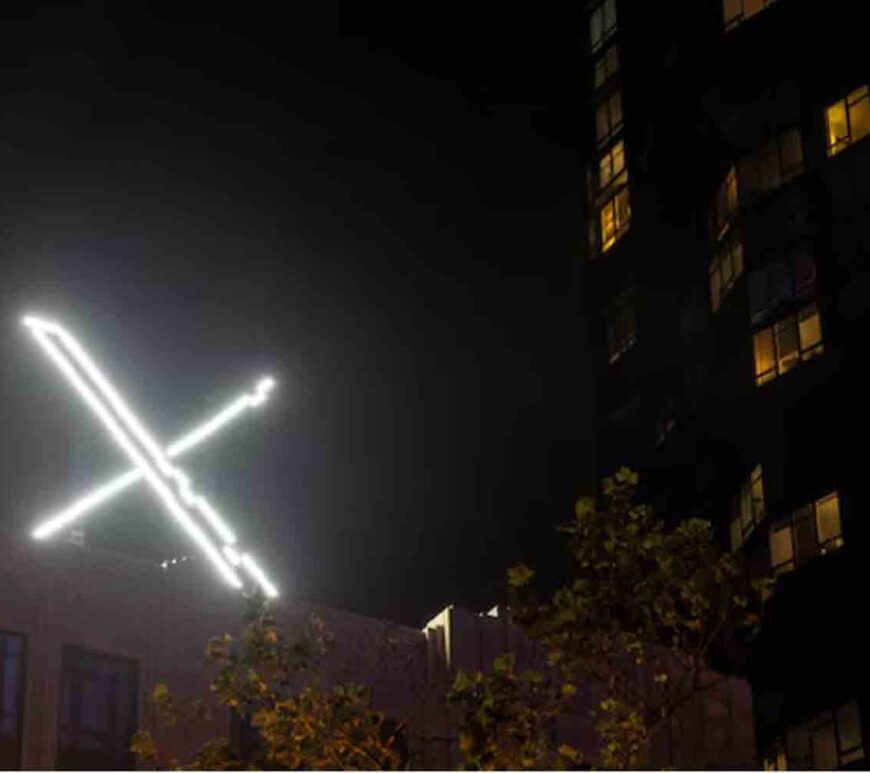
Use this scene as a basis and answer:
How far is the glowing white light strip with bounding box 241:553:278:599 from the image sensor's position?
3244 cm

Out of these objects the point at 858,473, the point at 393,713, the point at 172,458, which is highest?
the point at 858,473

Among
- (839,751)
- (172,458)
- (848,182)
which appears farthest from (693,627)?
(848,182)

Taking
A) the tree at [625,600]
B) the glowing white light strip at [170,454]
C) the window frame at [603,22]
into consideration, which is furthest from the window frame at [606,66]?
the tree at [625,600]

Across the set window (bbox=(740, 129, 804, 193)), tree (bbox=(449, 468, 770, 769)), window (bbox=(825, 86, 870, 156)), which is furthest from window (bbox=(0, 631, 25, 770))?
window (bbox=(740, 129, 804, 193))

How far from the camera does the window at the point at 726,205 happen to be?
6631 cm

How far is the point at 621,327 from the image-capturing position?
7681 cm

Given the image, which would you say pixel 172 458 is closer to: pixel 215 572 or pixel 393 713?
pixel 215 572

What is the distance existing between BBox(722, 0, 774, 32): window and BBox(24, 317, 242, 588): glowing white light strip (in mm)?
39228

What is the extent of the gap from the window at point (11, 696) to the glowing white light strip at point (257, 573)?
4.29 metres

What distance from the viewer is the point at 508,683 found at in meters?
22.8

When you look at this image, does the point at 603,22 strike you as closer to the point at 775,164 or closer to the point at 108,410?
the point at 775,164

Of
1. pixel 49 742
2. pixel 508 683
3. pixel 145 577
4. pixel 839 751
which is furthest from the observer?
pixel 839 751

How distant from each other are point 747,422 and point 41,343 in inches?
1343

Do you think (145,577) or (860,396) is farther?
(860,396)
